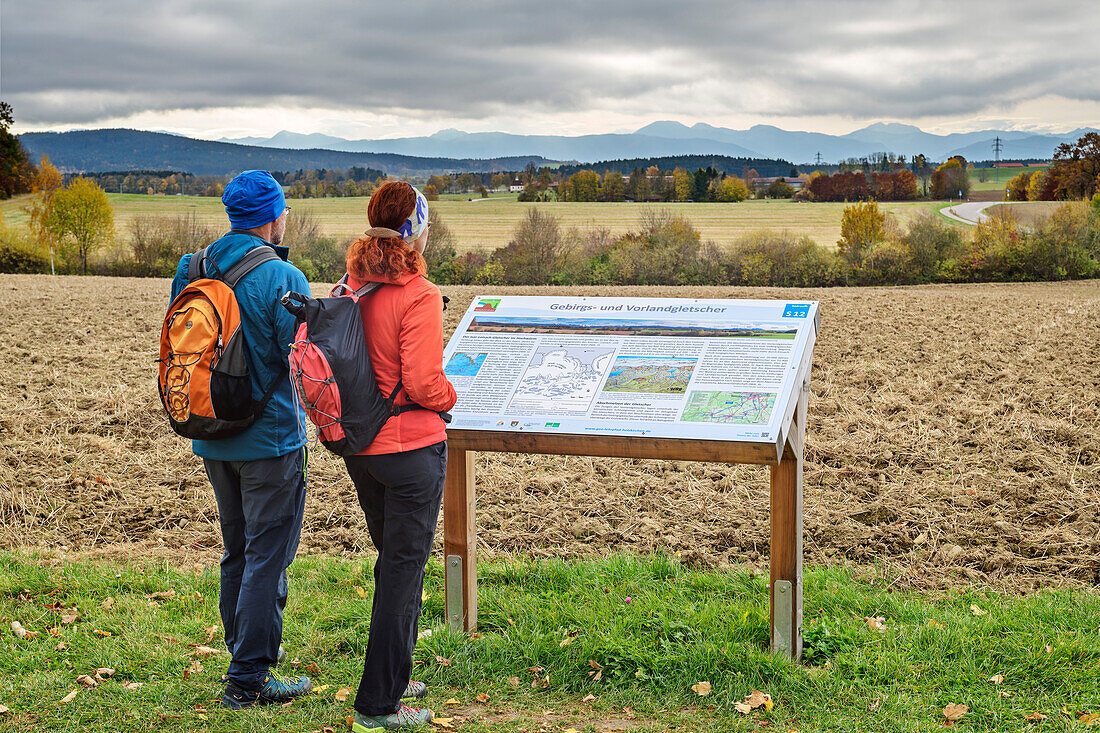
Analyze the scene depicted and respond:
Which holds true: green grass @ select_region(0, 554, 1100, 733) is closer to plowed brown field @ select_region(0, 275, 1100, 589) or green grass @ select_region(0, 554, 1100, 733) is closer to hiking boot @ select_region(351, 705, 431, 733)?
hiking boot @ select_region(351, 705, 431, 733)

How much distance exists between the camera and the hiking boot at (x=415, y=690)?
162 inches

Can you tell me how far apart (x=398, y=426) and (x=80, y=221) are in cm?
5784

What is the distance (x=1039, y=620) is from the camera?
4.84 m

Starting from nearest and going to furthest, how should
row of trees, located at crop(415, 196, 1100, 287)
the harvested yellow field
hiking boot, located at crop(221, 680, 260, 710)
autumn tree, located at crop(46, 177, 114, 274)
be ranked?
hiking boot, located at crop(221, 680, 260, 710) < row of trees, located at crop(415, 196, 1100, 287) < autumn tree, located at crop(46, 177, 114, 274) < the harvested yellow field

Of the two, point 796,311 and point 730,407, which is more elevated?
point 796,311

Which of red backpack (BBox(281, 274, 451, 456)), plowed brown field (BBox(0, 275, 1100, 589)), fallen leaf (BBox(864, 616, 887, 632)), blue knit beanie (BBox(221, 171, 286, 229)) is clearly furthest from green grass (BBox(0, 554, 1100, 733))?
blue knit beanie (BBox(221, 171, 286, 229))

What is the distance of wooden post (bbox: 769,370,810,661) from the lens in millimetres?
4371

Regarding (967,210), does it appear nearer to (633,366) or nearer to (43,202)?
(43,202)


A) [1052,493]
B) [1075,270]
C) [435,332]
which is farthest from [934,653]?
[1075,270]

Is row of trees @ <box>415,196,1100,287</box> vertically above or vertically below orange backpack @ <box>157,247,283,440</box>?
above

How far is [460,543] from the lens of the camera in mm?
4840

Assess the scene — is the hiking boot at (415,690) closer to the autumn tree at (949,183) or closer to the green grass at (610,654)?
the green grass at (610,654)

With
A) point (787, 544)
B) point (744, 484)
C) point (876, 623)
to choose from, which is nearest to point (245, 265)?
point (787, 544)

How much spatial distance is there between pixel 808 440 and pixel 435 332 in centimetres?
669
